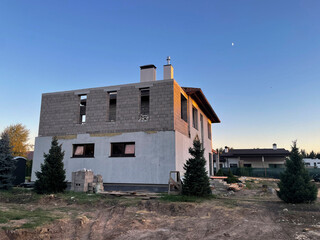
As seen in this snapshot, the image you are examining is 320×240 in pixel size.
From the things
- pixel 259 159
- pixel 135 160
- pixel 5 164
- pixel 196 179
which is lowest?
pixel 196 179

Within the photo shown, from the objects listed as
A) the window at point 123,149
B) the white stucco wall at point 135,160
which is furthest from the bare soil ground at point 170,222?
the window at point 123,149

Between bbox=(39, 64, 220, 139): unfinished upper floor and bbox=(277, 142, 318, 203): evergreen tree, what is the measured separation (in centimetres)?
681

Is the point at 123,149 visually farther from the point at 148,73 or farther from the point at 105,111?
the point at 148,73

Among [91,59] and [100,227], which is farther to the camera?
[91,59]

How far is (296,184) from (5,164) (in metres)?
16.8

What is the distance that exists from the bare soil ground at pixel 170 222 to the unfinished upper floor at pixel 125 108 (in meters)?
6.02

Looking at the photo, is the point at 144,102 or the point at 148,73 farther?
the point at 148,73

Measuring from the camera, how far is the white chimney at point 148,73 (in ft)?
58.2

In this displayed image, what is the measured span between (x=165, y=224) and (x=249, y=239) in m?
2.81

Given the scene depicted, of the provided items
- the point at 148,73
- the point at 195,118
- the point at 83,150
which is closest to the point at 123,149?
the point at 83,150

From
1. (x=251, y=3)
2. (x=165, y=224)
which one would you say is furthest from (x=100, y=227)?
(x=251, y=3)

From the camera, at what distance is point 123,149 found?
52.7 feet

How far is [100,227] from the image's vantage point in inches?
303

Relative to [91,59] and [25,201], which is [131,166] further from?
[91,59]
